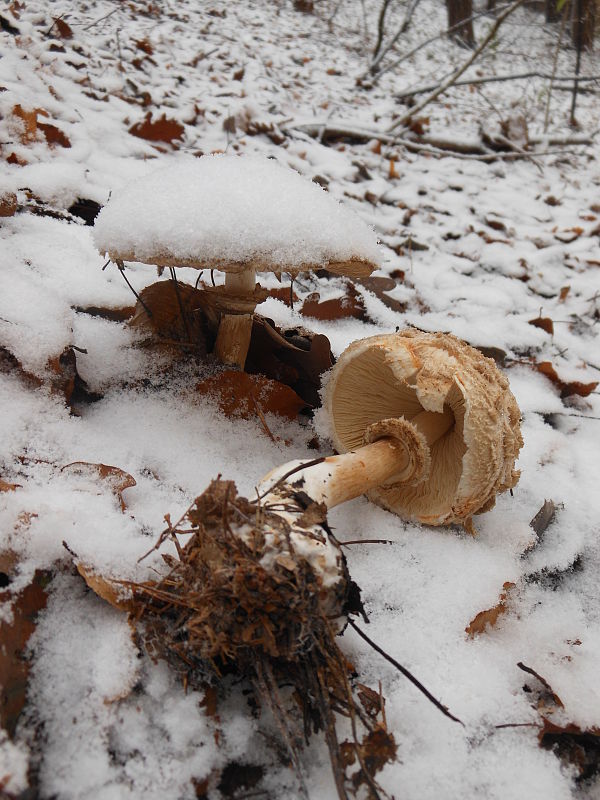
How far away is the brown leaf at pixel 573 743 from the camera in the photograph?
1.26 meters

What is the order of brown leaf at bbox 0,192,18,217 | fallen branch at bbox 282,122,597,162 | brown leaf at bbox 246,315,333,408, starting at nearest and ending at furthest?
brown leaf at bbox 246,315,333,408 < brown leaf at bbox 0,192,18,217 < fallen branch at bbox 282,122,597,162

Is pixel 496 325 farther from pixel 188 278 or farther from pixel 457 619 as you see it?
pixel 457 619

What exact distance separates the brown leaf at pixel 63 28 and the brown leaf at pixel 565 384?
4672mm

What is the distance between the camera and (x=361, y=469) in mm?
1643

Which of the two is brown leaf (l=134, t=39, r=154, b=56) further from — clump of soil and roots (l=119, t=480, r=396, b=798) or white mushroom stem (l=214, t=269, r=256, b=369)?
clump of soil and roots (l=119, t=480, r=396, b=798)

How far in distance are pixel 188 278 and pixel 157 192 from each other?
0.95 m

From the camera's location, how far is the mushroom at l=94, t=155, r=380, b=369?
1.44m

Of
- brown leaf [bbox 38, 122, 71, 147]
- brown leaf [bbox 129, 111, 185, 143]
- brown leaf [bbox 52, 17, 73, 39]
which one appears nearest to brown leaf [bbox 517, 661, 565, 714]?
brown leaf [bbox 38, 122, 71, 147]

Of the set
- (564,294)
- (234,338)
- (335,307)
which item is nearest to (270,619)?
(234,338)

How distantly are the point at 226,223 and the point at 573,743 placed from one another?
59.2 inches

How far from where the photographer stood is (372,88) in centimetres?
709

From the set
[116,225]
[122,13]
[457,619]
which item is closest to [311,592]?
[457,619]

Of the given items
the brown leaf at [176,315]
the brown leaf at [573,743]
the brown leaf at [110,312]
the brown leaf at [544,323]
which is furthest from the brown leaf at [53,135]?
the brown leaf at [573,743]

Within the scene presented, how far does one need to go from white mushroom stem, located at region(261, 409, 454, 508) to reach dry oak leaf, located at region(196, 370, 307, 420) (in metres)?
0.41
